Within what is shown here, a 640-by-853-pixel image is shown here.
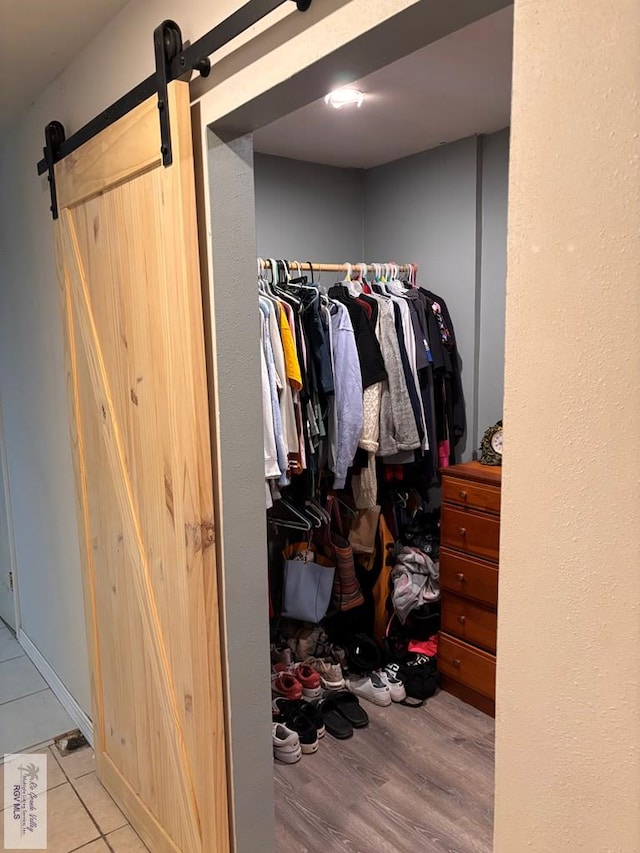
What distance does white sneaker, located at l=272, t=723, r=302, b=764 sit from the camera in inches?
93.5

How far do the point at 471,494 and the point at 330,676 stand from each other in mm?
1022

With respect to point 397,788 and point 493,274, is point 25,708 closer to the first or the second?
point 397,788

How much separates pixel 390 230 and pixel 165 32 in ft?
6.85

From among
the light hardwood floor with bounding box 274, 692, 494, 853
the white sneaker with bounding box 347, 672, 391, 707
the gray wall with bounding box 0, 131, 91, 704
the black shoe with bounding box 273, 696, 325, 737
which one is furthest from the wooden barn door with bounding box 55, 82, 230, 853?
the white sneaker with bounding box 347, 672, 391, 707

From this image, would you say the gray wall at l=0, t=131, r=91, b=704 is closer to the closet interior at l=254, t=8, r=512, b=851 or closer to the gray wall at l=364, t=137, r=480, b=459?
the closet interior at l=254, t=8, r=512, b=851

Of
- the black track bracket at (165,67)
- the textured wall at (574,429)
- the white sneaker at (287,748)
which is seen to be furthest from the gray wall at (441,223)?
the textured wall at (574,429)

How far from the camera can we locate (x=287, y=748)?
238cm

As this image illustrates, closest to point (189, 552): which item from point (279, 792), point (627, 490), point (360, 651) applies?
point (627, 490)

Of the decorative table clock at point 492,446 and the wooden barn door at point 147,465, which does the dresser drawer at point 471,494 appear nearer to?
the decorative table clock at point 492,446

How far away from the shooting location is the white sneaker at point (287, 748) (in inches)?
93.5

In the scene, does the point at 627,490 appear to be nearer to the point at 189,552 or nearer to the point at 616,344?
the point at 616,344

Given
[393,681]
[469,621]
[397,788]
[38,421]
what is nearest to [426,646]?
[393,681]

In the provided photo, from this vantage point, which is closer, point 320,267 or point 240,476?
point 240,476

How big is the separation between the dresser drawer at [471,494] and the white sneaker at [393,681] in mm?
812
